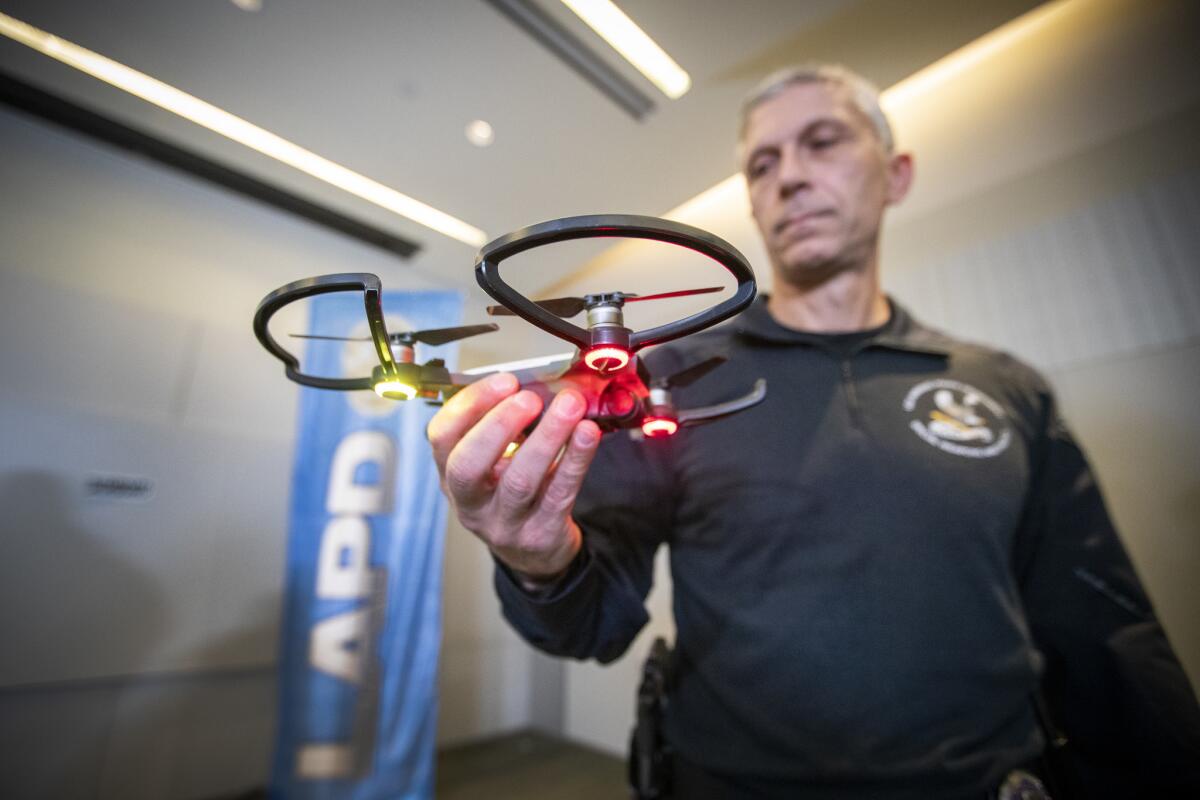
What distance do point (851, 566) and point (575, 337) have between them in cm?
79

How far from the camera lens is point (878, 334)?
117 centimetres

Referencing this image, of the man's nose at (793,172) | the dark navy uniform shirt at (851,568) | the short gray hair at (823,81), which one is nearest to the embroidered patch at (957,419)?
the dark navy uniform shirt at (851,568)

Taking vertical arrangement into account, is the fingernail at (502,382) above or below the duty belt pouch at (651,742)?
above

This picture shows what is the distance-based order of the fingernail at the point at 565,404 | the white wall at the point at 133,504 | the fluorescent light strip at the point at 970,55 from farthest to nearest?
1. the fluorescent light strip at the point at 970,55
2. the white wall at the point at 133,504
3. the fingernail at the point at 565,404

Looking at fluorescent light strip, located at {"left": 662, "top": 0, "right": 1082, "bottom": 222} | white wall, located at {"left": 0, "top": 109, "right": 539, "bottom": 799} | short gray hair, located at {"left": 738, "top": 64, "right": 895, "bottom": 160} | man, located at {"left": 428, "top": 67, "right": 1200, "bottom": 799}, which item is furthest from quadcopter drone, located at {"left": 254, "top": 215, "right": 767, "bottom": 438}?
fluorescent light strip, located at {"left": 662, "top": 0, "right": 1082, "bottom": 222}

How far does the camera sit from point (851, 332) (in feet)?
3.82

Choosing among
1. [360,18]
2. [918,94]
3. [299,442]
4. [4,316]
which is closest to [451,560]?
[299,442]

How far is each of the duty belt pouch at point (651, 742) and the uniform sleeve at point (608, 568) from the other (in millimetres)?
262

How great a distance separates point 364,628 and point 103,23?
206 cm

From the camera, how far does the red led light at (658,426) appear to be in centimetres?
49

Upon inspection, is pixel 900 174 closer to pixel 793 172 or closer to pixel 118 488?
pixel 793 172

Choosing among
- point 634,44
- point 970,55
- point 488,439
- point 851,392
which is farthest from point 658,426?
point 970,55

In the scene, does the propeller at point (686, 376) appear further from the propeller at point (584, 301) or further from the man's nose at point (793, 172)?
the man's nose at point (793, 172)

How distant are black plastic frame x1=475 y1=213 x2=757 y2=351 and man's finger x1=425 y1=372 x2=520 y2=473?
10 centimetres
